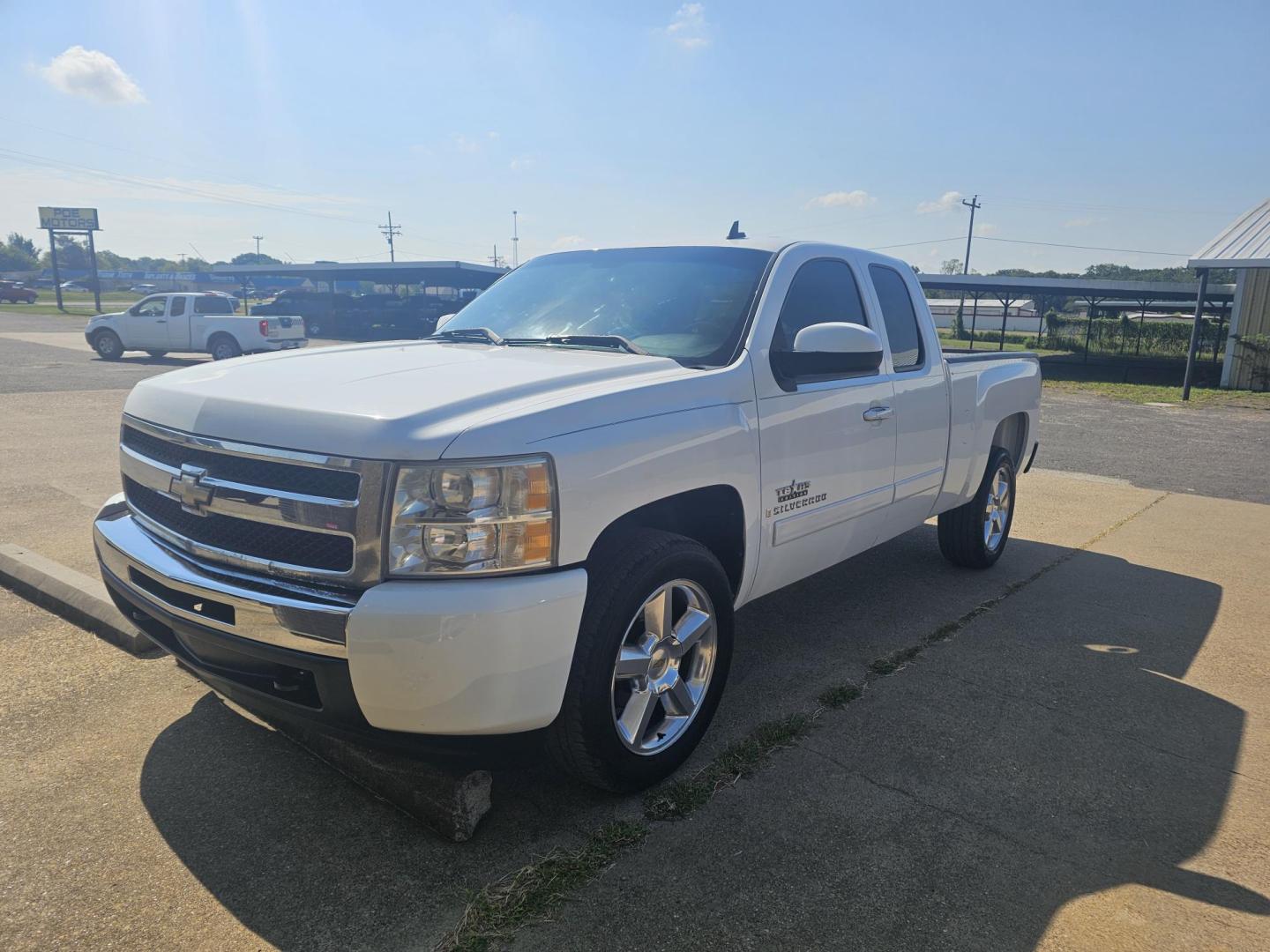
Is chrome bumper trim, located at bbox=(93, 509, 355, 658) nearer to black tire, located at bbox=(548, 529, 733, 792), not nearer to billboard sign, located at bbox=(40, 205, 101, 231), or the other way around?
black tire, located at bbox=(548, 529, 733, 792)

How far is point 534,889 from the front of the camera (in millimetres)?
2475

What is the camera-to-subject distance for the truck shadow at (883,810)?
246 cm

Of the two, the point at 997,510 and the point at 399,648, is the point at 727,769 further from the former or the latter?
the point at 997,510

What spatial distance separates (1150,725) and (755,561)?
1807 mm

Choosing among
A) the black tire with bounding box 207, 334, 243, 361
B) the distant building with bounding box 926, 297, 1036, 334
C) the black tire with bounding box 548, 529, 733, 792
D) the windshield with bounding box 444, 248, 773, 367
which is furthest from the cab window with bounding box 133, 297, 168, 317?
the distant building with bounding box 926, 297, 1036, 334

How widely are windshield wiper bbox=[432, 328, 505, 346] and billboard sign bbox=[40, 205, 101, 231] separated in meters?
66.7

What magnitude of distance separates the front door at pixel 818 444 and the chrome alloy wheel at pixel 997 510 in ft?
5.67

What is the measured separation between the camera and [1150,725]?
368 centimetres

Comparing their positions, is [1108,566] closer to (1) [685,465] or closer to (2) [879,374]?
(2) [879,374]

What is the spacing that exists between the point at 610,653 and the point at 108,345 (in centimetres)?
2478

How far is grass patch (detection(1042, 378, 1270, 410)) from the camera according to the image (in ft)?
63.1

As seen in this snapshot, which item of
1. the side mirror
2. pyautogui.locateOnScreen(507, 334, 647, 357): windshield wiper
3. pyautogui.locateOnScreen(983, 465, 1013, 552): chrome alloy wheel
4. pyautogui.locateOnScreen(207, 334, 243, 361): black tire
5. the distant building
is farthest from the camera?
the distant building

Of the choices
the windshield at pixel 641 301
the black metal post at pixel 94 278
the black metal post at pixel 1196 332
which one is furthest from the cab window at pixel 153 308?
the black metal post at pixel 94 278

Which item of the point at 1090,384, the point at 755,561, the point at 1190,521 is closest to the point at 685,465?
the point at 755,561
